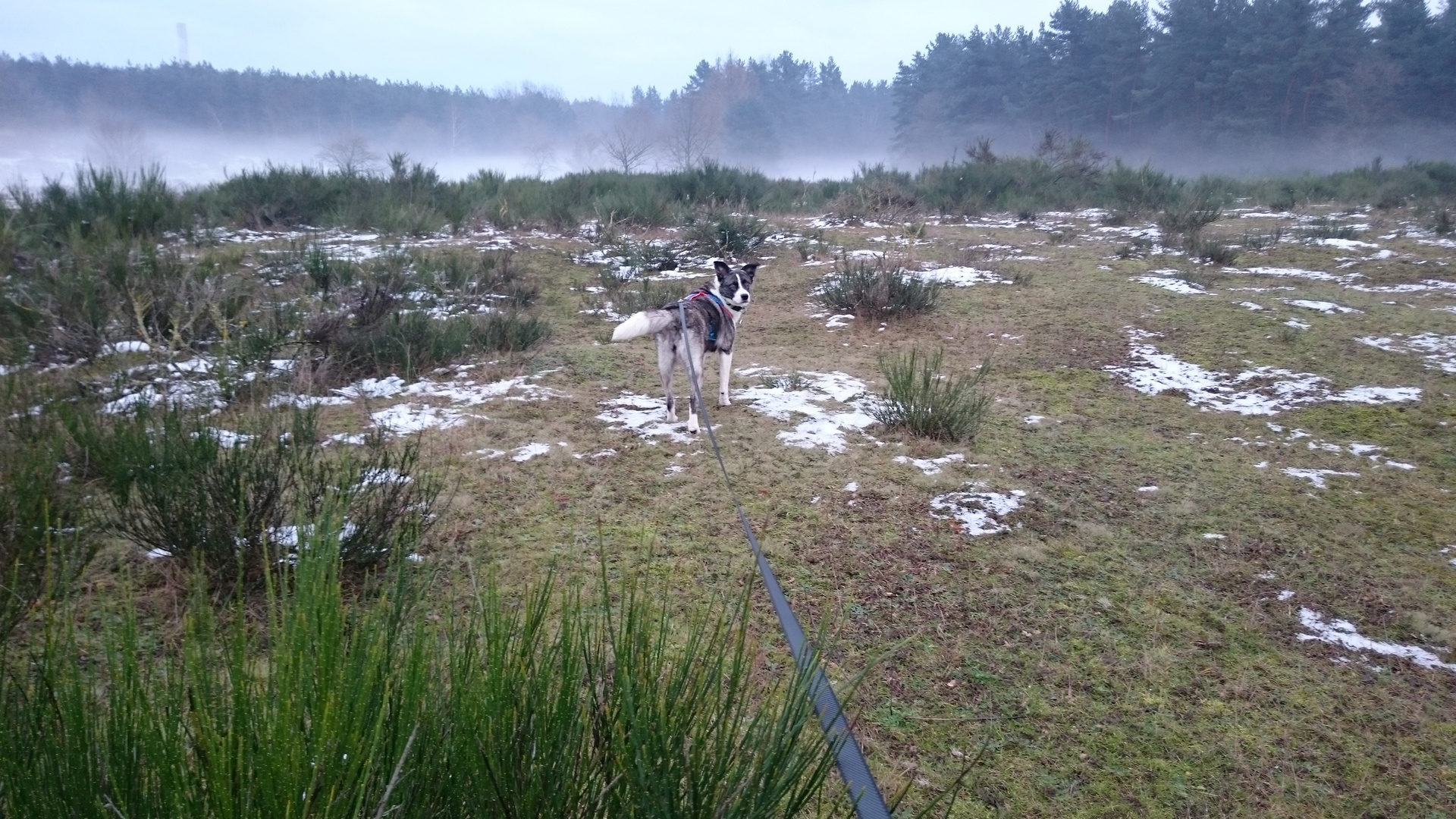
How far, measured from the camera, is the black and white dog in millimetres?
4754

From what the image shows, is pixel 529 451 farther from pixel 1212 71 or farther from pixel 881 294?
pixel 1212 71

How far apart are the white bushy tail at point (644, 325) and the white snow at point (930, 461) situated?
68.8 inches

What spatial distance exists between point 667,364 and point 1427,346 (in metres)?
7.04

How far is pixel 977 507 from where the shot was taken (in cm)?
391

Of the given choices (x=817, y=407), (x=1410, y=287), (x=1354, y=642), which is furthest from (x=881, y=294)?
(x=1410, y=287)

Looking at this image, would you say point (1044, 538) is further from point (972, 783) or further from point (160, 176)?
point (160, 176)

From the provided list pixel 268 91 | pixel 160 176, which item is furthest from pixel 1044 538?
pixel 268 91

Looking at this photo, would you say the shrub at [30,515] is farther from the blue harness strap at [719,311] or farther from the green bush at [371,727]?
the blue harness strap at [719,311]

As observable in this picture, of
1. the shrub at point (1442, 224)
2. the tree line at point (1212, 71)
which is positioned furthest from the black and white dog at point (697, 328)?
the tree line at point (1212, 71)

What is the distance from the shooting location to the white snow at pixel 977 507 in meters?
3.72

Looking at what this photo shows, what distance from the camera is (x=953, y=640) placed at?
285cm

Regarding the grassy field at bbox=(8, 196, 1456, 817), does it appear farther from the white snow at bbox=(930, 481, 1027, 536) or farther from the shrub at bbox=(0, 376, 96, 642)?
the shrub at bbox=(0, 376, 96, 642)

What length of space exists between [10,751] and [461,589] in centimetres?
209

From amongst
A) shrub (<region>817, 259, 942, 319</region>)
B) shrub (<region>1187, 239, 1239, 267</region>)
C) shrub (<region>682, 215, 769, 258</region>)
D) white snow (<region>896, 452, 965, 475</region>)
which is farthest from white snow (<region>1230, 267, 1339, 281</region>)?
white snow (<region>896, 452, 965, 475</region>)
